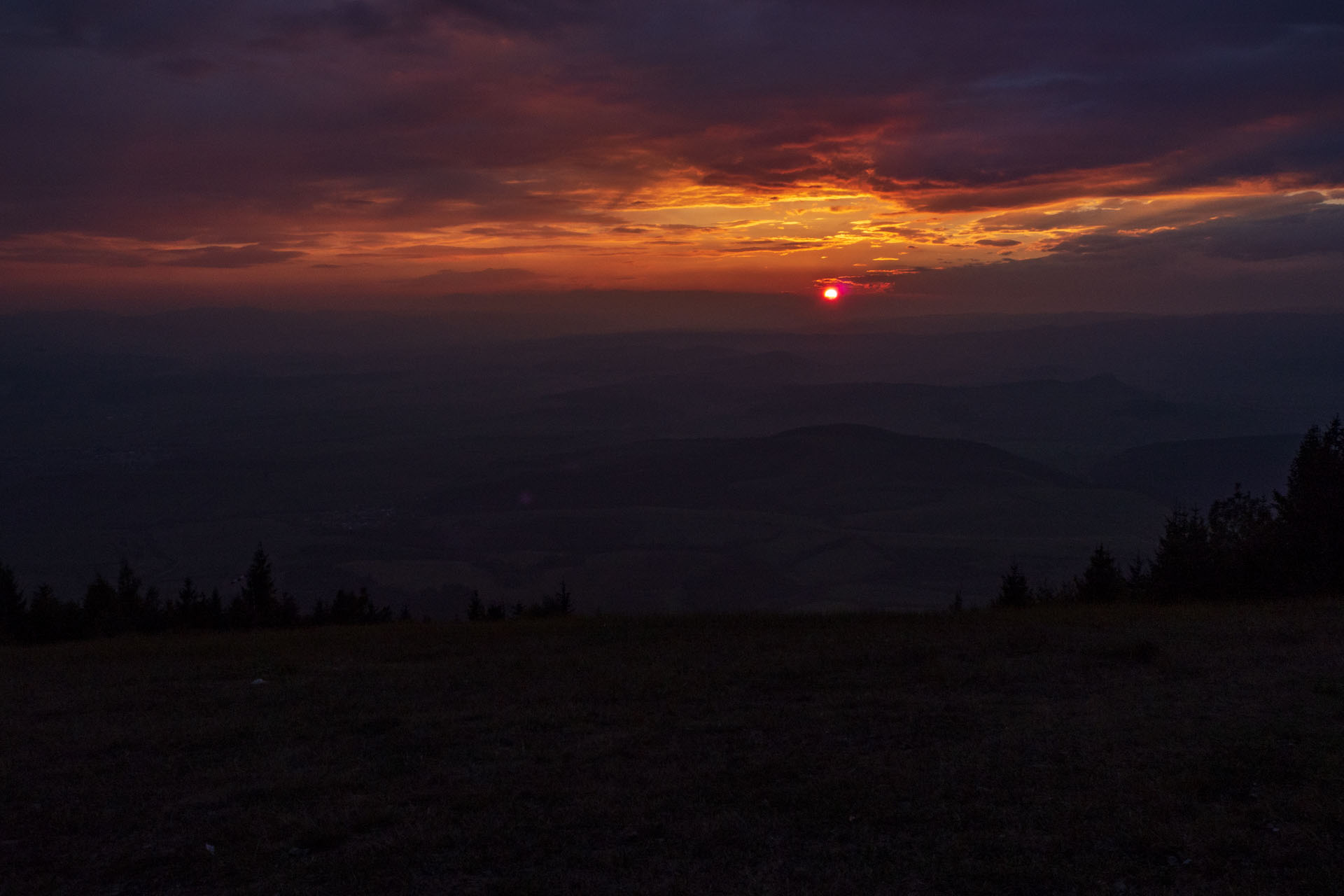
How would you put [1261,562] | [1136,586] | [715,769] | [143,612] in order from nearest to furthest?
1. [715,769]
2. [1261,562]
3. [1136,586]
4. [143,612]

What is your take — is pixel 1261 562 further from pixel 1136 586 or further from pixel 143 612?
pixel 143 612

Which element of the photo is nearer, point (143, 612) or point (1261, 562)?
point (1261, 562)

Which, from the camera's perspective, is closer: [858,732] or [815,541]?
[858,732]

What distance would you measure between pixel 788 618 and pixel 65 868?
13496 mm

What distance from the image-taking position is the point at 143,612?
1047 inches

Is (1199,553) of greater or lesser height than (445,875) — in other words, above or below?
below

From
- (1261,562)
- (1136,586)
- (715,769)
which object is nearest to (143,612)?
(715,769)

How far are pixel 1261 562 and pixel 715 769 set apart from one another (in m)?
20.3

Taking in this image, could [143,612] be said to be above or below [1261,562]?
below

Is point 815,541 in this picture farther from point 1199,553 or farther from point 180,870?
point 180,870

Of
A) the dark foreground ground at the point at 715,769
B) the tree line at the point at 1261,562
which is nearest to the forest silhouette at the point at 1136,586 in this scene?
the tree line at the point at 1261,562

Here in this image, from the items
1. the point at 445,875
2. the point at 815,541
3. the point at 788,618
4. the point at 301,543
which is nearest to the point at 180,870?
the point at 445,875

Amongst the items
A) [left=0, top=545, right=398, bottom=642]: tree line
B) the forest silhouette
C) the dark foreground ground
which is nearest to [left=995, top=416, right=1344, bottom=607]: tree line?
the forest silhouette

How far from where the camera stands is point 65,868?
7.34 meters
